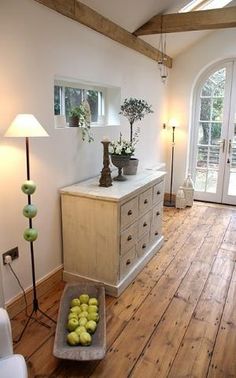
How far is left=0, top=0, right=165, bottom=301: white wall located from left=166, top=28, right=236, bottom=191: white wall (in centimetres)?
202

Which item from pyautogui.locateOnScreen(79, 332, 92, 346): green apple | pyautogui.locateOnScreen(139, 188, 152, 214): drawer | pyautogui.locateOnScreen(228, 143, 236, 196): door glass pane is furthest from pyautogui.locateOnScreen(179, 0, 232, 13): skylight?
pyautogui.locateOnScreen(79, 332, 92, 346): green apple

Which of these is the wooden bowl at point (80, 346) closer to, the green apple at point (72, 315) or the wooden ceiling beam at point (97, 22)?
the green apple at point (72, 315)

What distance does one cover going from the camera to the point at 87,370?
1.78m

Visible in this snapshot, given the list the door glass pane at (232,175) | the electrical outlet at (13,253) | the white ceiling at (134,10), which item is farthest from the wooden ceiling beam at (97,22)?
the door glass pane at (232,175)

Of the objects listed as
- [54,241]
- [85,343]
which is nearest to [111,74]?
[54,241]

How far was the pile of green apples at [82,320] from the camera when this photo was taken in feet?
6.06

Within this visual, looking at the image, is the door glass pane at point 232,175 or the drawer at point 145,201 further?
Result: the door glass pane at point 232,175

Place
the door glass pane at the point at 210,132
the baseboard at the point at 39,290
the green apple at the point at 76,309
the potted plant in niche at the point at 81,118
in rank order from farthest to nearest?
the door glass pane at the point at 210,132, the potted plant in niche at the point at 81,118, the baseboard at the point at 39,290, the green apple at the point at 76,309

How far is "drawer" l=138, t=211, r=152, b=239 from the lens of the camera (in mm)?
2855

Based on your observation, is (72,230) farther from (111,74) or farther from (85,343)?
(111,74)

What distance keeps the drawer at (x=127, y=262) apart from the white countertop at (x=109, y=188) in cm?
55

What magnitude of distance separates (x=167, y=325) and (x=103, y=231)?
0.83m

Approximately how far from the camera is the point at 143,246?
299cm

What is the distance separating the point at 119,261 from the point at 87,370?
87cm
